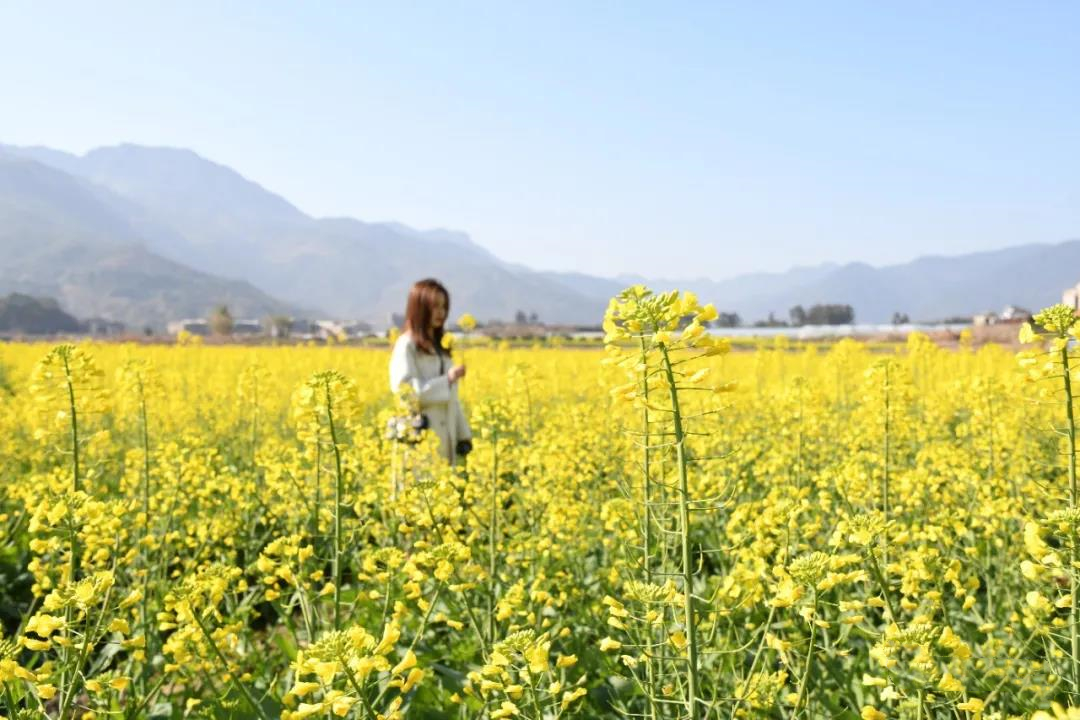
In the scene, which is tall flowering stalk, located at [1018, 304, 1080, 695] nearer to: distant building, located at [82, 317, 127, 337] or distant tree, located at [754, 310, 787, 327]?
distant tree, located at [754, 310, 787, 327]

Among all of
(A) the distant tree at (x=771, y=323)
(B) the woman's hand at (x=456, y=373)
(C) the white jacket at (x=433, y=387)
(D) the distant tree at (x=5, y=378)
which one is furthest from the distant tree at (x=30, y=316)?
(B) the woman's hand at (x=456, y=373)

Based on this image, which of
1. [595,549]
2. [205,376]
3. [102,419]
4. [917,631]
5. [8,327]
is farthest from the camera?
[8,327]

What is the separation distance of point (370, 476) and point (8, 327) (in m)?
142

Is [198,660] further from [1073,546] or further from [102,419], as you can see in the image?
[102,419]

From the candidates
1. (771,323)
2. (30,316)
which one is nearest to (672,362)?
(771,323)

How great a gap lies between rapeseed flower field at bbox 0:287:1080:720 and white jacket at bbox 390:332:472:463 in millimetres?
291

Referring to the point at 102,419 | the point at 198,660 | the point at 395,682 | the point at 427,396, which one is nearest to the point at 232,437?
the point at 102,419

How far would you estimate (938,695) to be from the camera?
2.51 m

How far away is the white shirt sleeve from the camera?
4609 millimetres

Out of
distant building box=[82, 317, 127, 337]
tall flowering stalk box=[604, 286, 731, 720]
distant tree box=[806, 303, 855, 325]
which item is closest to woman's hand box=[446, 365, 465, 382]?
tall flowering stalk box=[604, 286, 731, 720]

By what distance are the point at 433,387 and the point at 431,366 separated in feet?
0.71

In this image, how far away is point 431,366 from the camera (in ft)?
15.9

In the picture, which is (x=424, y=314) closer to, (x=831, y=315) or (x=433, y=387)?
(x=433, y=387)

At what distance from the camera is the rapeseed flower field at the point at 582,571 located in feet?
5.49
